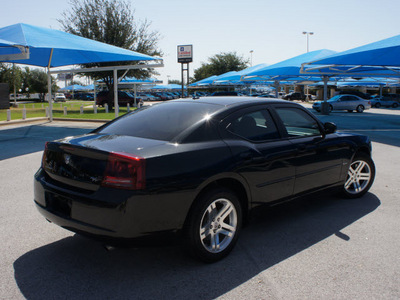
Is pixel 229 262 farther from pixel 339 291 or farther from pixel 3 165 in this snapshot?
pixel 3 165

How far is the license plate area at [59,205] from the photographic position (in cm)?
320

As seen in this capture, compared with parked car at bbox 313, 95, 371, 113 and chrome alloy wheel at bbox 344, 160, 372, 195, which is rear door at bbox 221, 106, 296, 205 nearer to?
chrome alloy wheel at bbox 344, 160, 372, 195

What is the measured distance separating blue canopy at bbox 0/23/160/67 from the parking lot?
11601mm

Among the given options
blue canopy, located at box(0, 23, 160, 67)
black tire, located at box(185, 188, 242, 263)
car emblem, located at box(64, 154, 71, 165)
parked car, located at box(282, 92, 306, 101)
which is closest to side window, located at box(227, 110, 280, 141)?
black tire, located at box(185, 188, 242, 263)

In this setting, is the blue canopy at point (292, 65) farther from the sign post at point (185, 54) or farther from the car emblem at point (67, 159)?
the car emblem at point (67, 159)

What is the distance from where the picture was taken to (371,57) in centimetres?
1758

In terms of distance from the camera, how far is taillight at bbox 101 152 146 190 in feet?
9.65

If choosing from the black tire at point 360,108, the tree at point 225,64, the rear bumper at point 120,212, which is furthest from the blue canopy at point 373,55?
the tree at point 225,64

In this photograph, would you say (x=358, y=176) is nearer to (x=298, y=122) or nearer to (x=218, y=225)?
(x=298, y=122)

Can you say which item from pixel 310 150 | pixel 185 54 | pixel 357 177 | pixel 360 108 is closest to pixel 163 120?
pixel 310 150

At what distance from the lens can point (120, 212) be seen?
2.90 metres

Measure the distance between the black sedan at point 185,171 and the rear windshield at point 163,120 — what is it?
12mm

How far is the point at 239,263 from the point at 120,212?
1.24 meters

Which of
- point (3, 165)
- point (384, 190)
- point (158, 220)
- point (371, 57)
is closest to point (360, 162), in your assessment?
point (384, 190)
